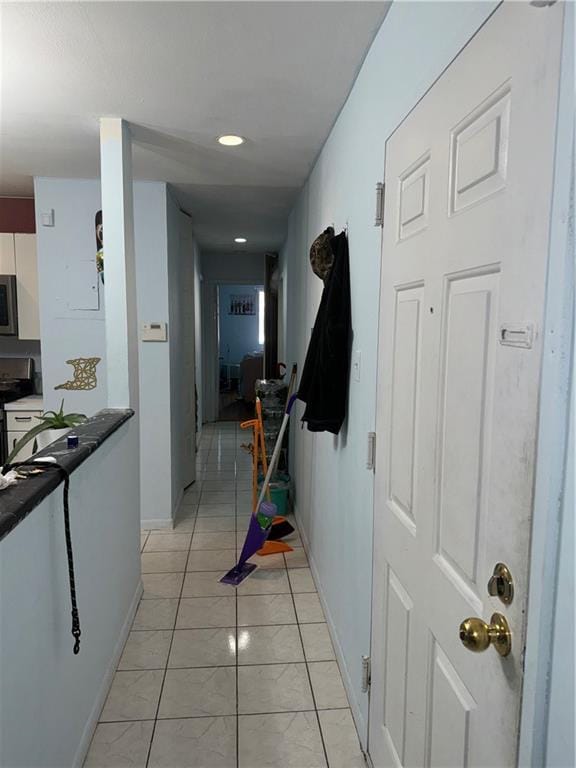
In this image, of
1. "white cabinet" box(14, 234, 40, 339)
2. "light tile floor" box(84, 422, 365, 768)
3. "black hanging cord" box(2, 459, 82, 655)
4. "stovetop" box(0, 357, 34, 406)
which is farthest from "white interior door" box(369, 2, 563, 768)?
"stovetop" box(0, 357, 34, 406)

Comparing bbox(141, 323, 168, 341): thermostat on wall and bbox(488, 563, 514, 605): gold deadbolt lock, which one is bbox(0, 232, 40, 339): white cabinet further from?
bbox(488, 563, 514, 605): gold deadbolt lock

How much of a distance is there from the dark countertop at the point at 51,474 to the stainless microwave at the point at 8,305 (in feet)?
6.24

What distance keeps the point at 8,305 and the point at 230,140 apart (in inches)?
86.6

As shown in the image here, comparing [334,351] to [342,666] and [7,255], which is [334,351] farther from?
[7,255]

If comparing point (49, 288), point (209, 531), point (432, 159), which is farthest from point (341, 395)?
point (49, 288)

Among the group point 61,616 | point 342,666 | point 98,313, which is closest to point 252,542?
point 342,666

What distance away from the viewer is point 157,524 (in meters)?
3.61

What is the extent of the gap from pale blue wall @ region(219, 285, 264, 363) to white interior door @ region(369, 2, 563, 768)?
9.66m

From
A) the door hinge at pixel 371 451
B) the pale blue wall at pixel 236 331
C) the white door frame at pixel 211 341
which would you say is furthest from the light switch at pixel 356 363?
the pale blue wall at pixel 236 331

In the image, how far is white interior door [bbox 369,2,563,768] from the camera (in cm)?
75

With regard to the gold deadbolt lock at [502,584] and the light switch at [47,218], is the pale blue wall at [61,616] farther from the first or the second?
the light switch at [47,218]

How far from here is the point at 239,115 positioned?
2.24 m

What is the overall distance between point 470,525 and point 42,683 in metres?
1.18

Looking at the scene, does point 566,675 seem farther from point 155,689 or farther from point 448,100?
point 155,689
